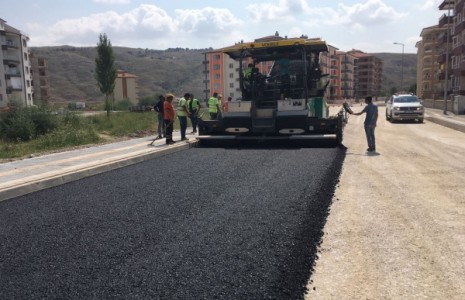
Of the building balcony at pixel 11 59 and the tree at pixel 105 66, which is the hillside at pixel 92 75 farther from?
the tree at pixel 105 66

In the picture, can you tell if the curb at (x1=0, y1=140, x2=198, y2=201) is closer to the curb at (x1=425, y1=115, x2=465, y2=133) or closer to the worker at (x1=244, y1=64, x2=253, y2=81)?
the worker at (x1=244, y1=64, x2=253, y2=81)

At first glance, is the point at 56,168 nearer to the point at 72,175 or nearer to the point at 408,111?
the point at 72,175

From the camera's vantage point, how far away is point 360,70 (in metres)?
133

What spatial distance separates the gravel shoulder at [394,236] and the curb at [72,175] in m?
4.74

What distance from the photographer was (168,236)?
4348 mm

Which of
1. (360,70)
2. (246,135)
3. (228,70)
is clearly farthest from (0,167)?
(360,70)

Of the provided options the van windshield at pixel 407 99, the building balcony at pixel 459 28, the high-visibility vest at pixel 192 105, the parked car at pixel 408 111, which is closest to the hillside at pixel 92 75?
the building balcony at pixel 459 28

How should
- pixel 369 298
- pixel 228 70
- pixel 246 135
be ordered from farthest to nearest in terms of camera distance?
pixel 228 70 → pixel 246 135 → pixel 369 298

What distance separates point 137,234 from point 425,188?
15.3 ft

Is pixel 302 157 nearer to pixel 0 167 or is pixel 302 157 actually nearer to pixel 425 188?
pixel 425 188

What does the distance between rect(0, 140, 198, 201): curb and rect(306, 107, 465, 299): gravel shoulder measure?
4.74 meters

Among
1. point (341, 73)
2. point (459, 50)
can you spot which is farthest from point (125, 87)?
point (459, 50)

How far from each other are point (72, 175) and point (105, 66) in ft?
148

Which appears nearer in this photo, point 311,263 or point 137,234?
point 311,263
